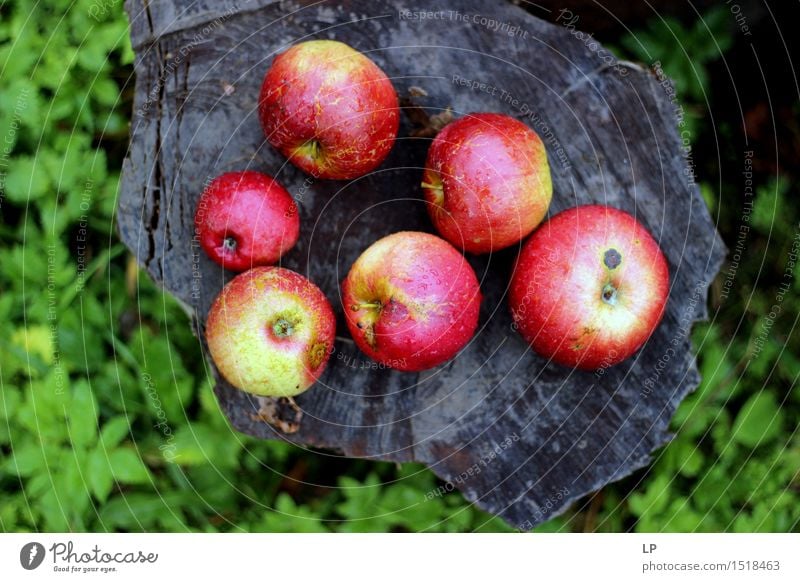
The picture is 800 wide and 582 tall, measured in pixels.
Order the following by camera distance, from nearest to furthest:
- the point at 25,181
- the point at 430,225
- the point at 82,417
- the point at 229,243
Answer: the point at 229,243, the point at 430,225, the point at 82,417, the point at 25,181

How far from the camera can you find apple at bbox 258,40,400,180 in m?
1.61

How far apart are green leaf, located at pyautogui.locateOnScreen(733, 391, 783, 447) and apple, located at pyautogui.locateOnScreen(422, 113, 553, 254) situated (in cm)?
102

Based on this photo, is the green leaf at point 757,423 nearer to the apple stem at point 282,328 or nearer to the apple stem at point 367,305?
the apple stem at point 367,305

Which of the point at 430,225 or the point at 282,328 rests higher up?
the point at 430,225

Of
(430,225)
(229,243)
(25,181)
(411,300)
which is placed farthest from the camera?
(25,181)

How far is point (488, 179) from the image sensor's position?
1.61 metres

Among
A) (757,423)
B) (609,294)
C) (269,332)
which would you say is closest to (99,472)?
(269,332)

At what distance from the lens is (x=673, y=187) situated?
1.86 metres

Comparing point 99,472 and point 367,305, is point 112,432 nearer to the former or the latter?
point 99,472

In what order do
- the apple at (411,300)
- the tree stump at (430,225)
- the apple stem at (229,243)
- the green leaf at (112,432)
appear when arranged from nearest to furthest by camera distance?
the apple at (411,300)
the apple stem at (229,243)
the tree stump at (430,225)
the green leaf at (112,432)

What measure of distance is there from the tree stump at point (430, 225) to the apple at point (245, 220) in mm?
85

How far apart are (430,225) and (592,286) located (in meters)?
0.45

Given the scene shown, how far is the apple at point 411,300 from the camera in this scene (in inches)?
63.1
